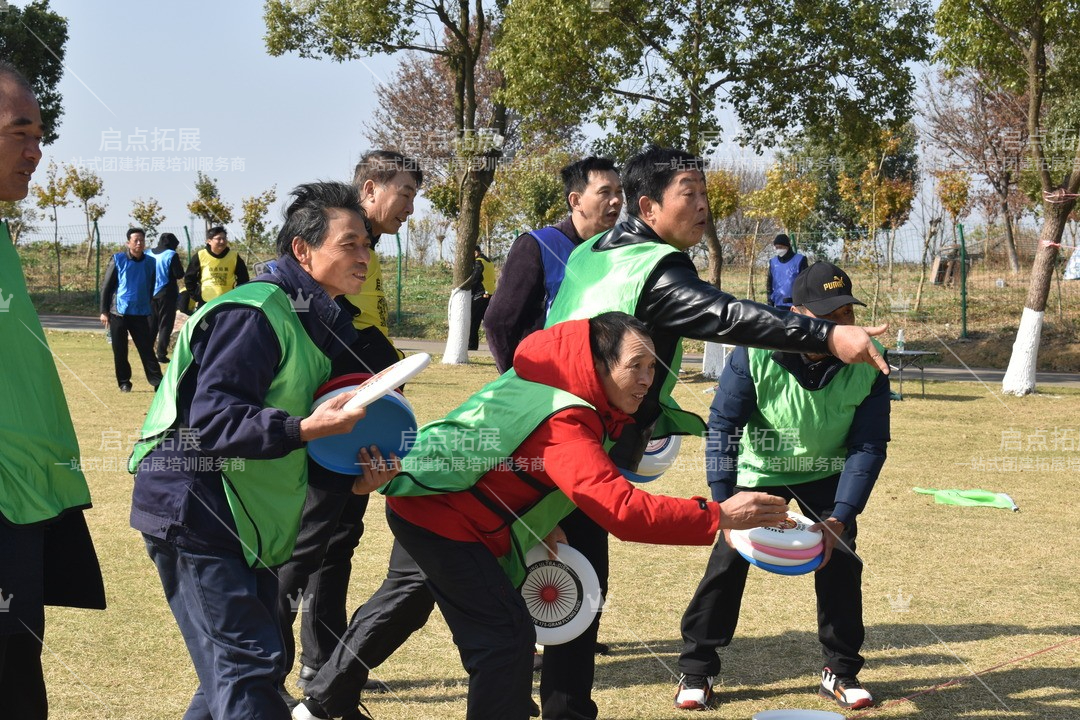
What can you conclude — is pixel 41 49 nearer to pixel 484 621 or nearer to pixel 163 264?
pixel 163 264

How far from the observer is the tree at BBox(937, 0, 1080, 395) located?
16.0 metres

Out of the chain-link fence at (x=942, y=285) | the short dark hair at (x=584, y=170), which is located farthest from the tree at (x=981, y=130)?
the short dark hair at (x=584, y=170)

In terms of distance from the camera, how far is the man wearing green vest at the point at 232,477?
9.52ft

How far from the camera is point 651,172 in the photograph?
4156 mm

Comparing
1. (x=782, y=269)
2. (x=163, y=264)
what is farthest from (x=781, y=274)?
(x=163, y=264)

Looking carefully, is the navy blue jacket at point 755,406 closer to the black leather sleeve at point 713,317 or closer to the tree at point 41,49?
the black leather sleeve at point 713,317

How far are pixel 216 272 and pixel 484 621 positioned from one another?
11.3 metres

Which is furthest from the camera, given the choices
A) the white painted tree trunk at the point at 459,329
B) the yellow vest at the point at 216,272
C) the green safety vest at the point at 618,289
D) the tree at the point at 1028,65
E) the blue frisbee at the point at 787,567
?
the white painted tree trunk at the point at 459,329

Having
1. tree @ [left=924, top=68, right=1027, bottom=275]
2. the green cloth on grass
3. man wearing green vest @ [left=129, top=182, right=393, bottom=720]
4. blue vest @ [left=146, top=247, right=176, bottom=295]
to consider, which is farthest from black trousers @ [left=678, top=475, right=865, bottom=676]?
tree @ [left=924, top=68, right=1027, bottom=275]

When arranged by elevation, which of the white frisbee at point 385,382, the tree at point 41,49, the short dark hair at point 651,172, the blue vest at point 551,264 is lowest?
the white frisbee at point 385,382

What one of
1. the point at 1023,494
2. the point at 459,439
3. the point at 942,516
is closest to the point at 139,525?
the point at 459,439

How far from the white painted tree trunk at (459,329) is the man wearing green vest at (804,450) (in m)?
15.0

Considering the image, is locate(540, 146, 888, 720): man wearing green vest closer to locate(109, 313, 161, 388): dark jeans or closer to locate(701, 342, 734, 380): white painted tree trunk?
locate(109, 313, 161, 388): dark jeans

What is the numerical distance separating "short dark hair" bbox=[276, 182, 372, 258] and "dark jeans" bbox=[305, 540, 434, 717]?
1125mm
